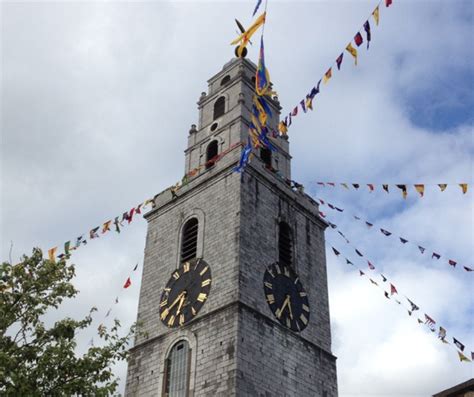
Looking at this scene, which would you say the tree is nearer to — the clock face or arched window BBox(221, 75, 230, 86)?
the clock face

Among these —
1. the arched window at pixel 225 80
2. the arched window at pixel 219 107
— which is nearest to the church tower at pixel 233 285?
the arched window at pixel 219 107

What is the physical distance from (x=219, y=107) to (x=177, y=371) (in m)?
14.0

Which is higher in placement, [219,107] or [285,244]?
[219,107]

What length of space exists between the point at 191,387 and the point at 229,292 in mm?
3410

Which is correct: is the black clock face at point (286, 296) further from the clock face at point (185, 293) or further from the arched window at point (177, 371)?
the arched window at point (177, 371)

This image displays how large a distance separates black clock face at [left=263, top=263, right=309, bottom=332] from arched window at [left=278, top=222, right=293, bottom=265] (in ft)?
1.50

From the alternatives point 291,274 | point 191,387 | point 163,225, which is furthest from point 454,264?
point 163,225

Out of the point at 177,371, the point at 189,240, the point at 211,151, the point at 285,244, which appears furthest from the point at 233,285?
the point at 211,151

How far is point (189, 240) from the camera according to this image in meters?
25.9

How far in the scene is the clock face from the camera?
2317 cm

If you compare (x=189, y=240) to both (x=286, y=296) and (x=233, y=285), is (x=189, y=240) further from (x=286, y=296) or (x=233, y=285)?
(x=286, y=296)

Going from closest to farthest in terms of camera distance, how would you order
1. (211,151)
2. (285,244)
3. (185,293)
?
(185,293), (285,244), (211,151)

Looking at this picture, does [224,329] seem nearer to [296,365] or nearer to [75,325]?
[296,365]

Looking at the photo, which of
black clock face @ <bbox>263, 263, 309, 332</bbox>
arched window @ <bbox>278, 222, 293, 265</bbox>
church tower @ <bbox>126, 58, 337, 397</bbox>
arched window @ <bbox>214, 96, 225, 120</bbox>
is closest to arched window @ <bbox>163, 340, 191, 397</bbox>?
church tower @ <bbox>126, 58, 337, 397</bbox>
